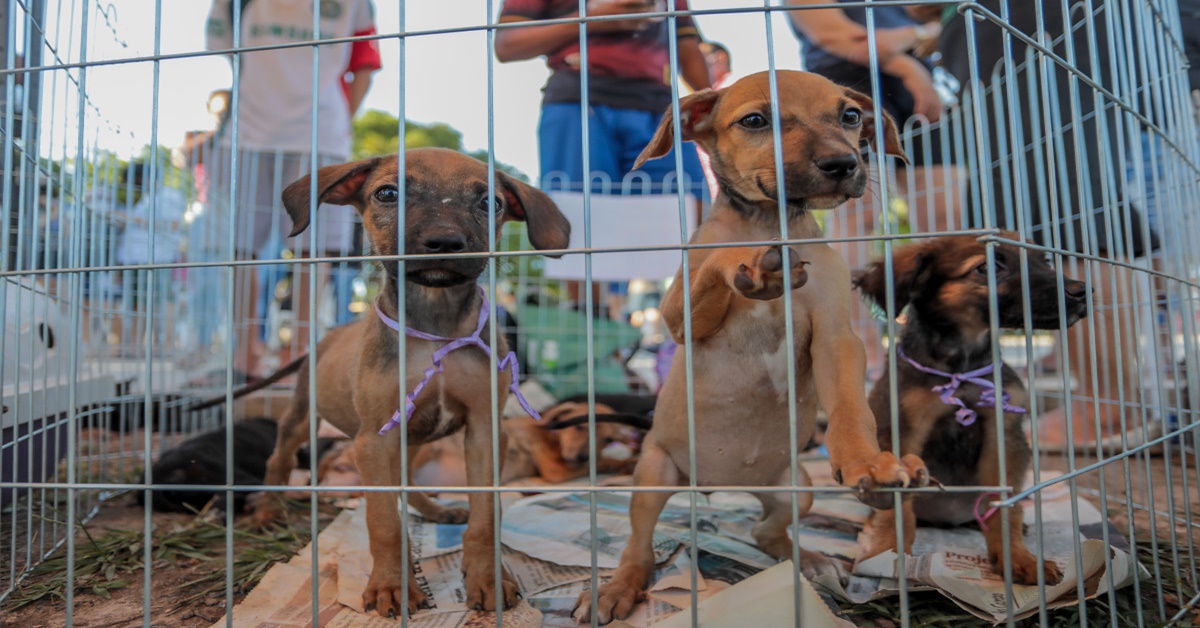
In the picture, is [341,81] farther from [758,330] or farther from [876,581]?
[876,581]

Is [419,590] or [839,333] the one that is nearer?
[839,333]

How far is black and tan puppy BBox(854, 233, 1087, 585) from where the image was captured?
2.98 m

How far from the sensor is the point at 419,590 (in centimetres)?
261

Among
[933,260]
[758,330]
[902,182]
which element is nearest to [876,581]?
[758,330]

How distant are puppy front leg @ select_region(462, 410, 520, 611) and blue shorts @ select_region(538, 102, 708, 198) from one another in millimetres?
3308

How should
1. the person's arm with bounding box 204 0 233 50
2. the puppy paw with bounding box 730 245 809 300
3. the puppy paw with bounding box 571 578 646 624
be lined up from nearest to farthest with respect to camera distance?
1. the puppy paw with bounding box 730 245 809 300
2. the puppy paw with bounding box 571 578 646 624
3. the person's arm with bounding box 204 0 233 50

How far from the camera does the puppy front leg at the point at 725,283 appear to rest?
1924mm

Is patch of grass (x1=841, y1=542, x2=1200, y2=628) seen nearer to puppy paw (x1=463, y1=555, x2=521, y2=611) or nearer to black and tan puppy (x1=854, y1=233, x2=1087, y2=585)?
black and tan puppy (x1=854, y1=233, x2=1087, y2=585)

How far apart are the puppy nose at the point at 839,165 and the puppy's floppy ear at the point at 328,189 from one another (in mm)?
1648

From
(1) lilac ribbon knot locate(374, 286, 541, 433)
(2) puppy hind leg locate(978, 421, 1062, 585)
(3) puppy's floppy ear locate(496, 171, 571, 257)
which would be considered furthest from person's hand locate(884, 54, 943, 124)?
(1) lilac ribbon knot locate(374, 286, 541, 433)

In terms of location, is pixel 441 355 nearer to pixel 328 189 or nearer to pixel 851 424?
pixel 328 189

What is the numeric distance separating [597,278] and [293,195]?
395 centimetres

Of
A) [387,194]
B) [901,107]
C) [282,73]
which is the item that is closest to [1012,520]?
[387,194]

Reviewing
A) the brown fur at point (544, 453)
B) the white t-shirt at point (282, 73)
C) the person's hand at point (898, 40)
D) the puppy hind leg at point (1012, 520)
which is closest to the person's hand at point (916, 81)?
the person's hand at point (898, 40)
